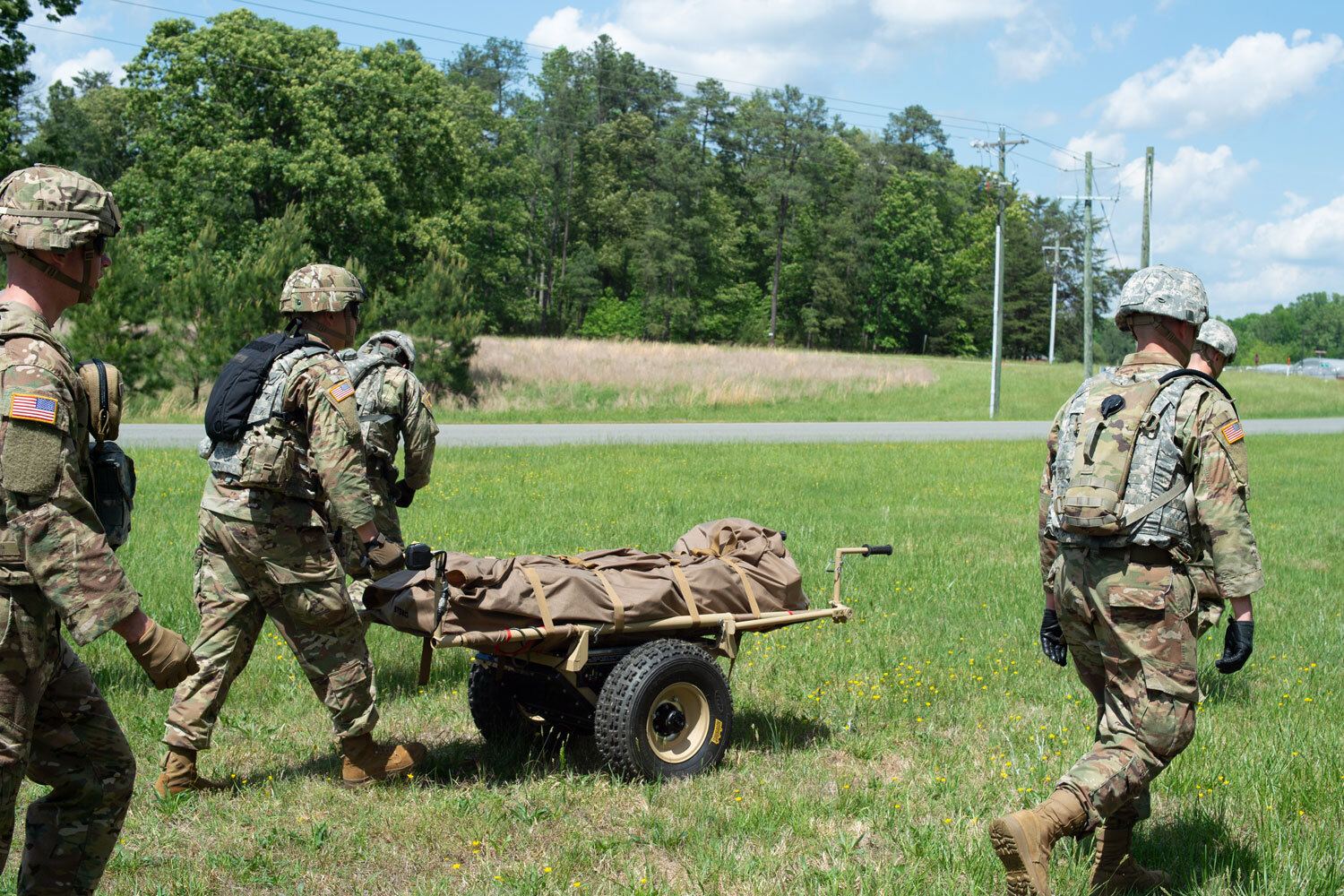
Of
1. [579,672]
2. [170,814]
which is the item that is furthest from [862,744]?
[170,814]

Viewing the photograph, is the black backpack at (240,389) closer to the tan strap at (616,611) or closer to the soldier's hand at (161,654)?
the soldier's hand at (161,654)

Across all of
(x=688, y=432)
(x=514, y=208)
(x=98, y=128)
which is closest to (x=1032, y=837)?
(x=688, y=432)

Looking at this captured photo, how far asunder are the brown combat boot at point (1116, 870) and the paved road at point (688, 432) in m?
17.8

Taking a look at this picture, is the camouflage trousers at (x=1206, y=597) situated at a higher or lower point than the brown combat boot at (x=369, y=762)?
higher

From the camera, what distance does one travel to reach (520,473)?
16469 mm

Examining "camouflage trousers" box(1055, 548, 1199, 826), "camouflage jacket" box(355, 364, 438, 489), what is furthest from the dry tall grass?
"camouflage trousers" box(1055, 548, 1199, 826)

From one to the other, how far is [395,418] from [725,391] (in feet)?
97.6

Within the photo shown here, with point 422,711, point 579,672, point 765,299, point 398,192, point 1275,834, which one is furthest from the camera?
point 765,299

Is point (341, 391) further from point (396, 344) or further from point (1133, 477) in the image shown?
point (1133, 477)

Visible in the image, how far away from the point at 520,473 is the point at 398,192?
2767 cm

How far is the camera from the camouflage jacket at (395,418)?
633 centimetres

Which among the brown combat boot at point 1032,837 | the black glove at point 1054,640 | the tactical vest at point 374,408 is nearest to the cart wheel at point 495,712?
the tactical vest at point 374,408

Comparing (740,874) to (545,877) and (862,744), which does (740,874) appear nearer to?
(545,877)

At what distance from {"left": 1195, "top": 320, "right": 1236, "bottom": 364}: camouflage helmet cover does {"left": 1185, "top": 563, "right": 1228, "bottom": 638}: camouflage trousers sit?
1.20 meters
